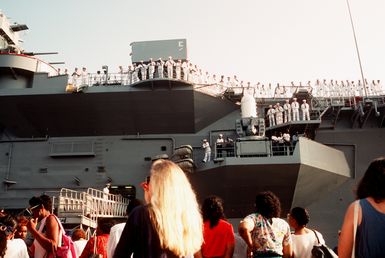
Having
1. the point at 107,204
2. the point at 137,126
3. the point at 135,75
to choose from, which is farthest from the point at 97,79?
the point at 107,204

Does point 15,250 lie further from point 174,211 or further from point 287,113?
point 287,113

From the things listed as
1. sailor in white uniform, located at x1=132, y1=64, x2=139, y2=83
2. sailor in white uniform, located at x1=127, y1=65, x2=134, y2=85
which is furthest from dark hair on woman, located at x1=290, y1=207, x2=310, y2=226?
sailor in white uniform, located at x1=127, y1=65, x2=134, y2=85

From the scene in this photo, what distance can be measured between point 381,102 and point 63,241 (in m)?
18.3

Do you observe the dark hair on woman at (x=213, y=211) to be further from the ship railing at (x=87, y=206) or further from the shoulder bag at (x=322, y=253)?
the ship railing at (x=87, y=206)

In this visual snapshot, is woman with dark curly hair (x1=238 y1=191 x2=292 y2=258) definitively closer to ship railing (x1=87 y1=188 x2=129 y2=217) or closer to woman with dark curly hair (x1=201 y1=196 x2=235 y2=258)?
woman with dark curly hair (x1=201 y1=196 x2=235 y2=258)

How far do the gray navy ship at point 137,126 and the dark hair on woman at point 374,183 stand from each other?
1415cm

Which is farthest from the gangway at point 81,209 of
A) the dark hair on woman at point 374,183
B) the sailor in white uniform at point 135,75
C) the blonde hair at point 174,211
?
the dark hair on woman at point 374,183

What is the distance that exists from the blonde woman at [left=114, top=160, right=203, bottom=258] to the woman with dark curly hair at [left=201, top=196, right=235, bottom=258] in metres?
2.03

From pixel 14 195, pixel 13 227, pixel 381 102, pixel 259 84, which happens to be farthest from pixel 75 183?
pixel 381 102

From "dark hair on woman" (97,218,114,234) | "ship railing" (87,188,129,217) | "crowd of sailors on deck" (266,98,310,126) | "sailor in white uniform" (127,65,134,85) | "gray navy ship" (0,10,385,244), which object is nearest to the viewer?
"dark hair on woman" (97,218,114,234)

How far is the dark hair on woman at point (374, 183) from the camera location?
2.56 metres

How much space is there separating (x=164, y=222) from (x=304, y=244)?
2.82m

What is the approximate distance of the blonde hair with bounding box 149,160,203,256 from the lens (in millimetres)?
2334

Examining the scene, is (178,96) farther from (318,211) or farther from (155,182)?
(155,182)
